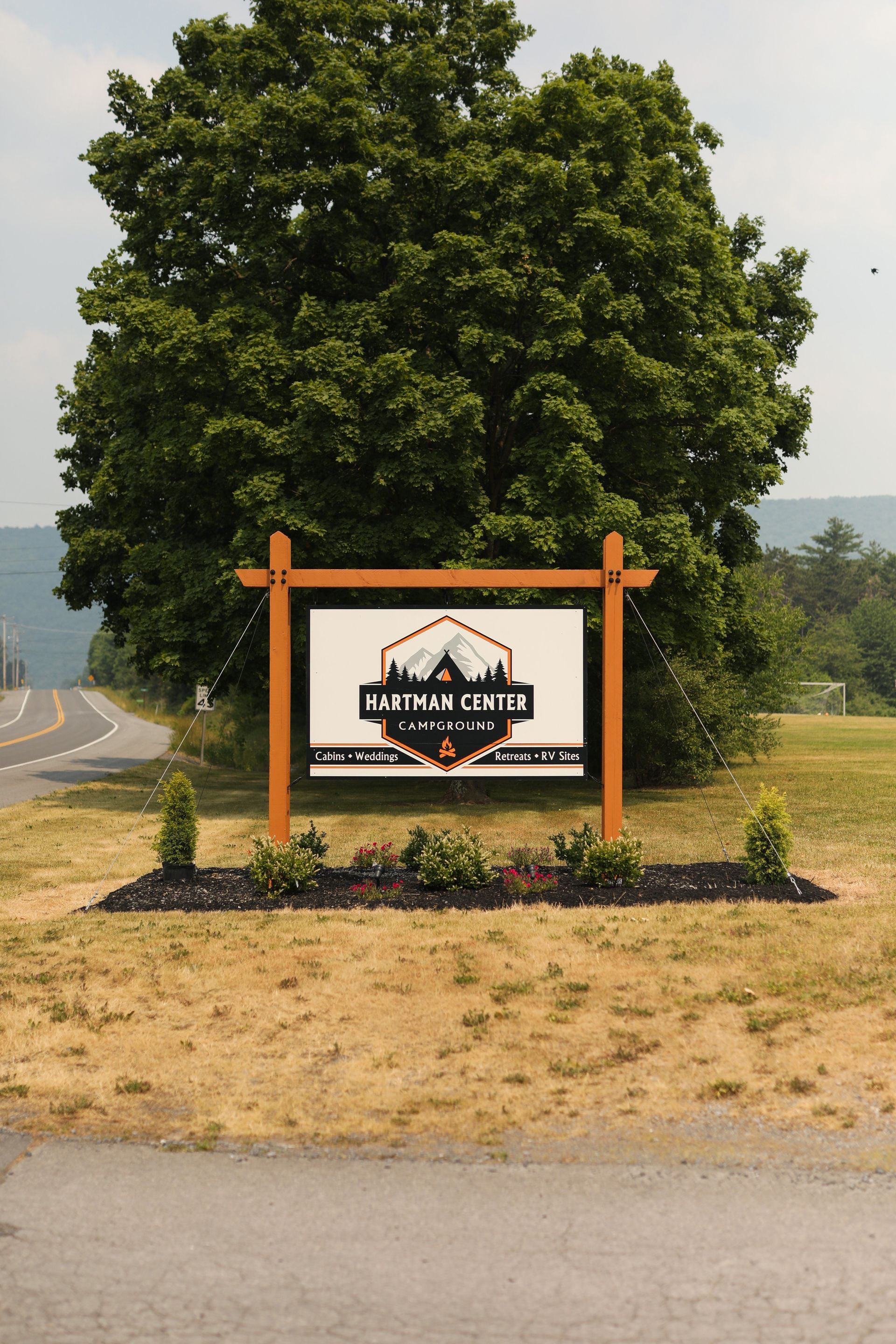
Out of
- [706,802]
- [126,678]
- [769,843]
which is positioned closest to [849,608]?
[126,678]

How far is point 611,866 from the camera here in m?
11.1

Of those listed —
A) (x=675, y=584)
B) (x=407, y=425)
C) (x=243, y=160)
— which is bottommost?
(x=675, y=584)

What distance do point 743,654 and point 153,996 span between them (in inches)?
791

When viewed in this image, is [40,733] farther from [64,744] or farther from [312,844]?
[312,844]

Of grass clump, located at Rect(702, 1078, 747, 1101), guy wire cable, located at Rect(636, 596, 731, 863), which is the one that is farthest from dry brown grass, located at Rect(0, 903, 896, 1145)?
guy wire cable, located at Rect(636, 596, 731, 863)

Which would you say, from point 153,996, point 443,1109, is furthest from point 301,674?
point 443,1109

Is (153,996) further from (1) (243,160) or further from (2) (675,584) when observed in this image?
(1) (243,160)

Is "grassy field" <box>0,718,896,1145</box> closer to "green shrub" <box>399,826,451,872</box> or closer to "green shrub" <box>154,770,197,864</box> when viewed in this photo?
"green shrub" <box>154,770,197,864</box>

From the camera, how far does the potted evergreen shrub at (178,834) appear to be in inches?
456

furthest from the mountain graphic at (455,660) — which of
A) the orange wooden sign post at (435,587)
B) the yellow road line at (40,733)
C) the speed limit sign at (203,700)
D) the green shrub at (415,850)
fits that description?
the yellow road line at (40,733)

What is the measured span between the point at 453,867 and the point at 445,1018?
3790 mm

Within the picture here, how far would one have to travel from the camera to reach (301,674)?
2477 centimetres

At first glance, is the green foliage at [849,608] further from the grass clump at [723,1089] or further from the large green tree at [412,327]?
the grass clump at [723,1089]

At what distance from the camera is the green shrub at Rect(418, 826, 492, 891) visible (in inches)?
435
